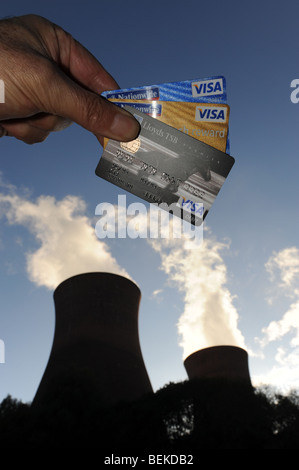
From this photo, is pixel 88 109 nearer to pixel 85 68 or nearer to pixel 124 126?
pixel 124 126

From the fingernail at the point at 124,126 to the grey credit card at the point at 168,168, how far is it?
0.07 metres

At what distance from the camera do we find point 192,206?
2066mm

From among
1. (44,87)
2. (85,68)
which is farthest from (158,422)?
(44,87)

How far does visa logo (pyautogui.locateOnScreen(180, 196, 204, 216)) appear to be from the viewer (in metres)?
2.06

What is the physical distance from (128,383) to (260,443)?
6383 mm

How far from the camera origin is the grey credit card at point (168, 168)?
2.01 meters

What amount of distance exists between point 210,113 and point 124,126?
0.55 metres

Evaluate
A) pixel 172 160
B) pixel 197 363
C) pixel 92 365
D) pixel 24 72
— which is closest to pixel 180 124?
pixel 172 160

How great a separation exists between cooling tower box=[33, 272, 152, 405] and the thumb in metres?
14.2

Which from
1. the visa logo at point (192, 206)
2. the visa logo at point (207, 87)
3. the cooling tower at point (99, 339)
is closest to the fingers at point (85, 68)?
the visa logo at point (207, 87)

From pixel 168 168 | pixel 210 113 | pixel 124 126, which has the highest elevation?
pixel 210 113

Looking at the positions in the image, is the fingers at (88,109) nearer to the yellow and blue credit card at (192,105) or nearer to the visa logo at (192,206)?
the yellow and blue credit card at (192,105)

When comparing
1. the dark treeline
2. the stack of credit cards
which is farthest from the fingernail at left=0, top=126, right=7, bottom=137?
the dark treeline

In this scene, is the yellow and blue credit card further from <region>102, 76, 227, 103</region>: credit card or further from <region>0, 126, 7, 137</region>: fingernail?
<region>0, 126, 7, 137</region>: fingernail
